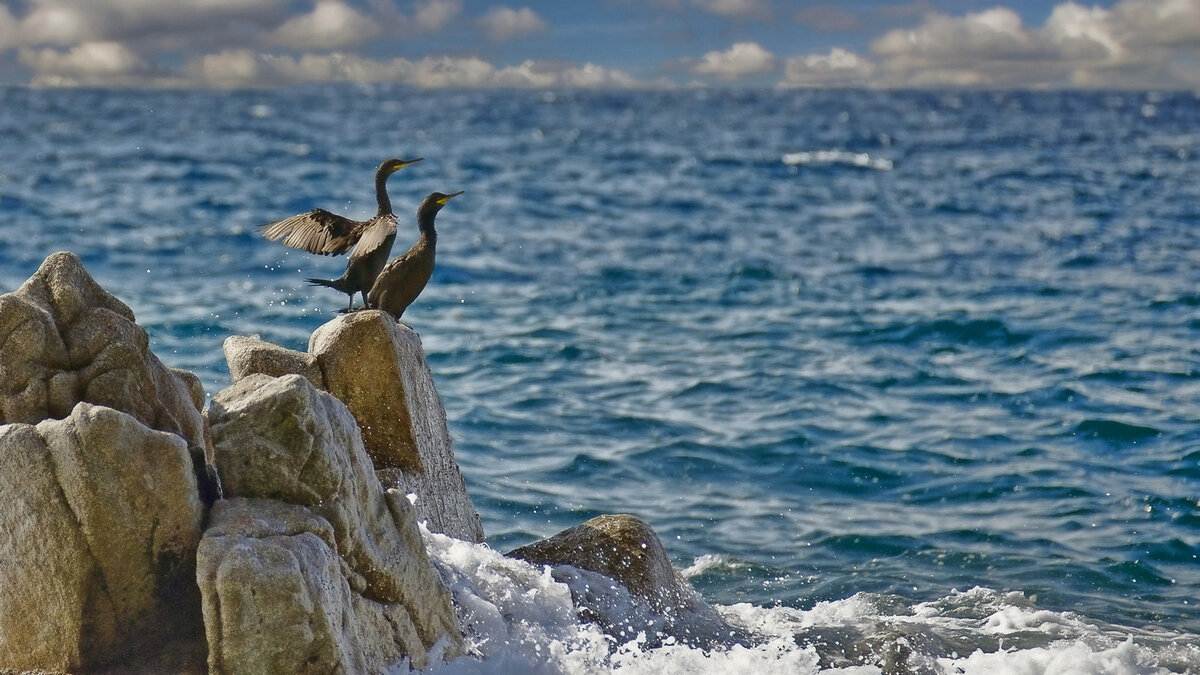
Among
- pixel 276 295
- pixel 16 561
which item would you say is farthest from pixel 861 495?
pixel 276 295

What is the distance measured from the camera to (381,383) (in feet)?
20.2

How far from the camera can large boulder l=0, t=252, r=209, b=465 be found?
4.55m

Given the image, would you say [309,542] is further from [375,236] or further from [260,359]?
[375,236]

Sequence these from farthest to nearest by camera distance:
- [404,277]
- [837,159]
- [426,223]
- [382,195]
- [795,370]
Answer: [837,159], [795,370], [382,195], [426,223], [404,277]

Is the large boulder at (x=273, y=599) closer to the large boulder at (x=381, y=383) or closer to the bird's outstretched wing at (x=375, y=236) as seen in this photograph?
the large boulder at (x=381, y=383)

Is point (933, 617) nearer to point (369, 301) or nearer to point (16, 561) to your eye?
point (369, 301)

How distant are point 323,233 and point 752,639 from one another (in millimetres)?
3130

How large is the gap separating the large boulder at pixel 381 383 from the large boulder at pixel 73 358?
1082mm

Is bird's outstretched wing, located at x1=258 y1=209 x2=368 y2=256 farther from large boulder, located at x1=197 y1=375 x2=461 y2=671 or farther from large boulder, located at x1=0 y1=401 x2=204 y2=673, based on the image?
large boulder, located at x1=0 y1=401 x2=204 y2=673

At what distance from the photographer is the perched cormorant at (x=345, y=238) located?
6.59m

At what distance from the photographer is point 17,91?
10525 centimetres

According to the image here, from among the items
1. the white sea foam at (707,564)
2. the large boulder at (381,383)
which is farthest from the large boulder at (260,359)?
the white sea foam at (707,564)

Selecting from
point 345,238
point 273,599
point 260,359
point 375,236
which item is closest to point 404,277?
point 375,236

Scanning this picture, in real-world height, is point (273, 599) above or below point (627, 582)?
above
